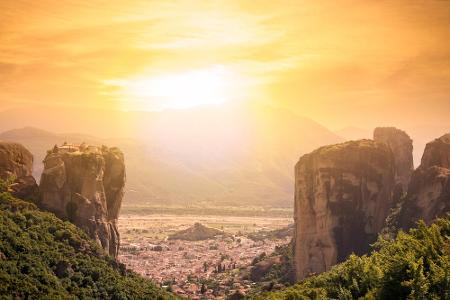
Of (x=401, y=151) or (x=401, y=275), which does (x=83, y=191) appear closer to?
(x=401, y=275)

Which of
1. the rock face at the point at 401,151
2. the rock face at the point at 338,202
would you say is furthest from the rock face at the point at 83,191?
the rock face at the point at 401,151

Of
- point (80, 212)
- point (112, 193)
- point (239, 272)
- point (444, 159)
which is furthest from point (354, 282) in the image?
point (239, 272)

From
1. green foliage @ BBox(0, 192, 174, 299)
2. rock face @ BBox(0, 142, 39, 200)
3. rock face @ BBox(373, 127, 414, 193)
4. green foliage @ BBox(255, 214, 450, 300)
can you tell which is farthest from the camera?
rock face @ BBox(373, 127, 414, 193)

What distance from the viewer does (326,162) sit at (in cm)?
13625

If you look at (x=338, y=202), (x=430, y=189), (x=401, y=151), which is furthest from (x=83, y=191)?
(x=401, y=151)

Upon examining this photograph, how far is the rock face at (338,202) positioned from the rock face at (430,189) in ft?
21.6

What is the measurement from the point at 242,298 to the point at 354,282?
43965 millimetres

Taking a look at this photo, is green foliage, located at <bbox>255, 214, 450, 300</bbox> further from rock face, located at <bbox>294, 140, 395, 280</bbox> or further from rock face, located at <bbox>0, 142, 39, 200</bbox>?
rock face, located at <bbox>0, 142, 39, 200</bbox>

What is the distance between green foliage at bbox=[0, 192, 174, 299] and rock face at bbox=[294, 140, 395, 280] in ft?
144

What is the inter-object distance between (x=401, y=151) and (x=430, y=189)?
163 feet

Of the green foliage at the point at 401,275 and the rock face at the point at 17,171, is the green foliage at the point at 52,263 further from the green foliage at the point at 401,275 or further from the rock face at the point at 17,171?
the green foliage at the point at 401,275

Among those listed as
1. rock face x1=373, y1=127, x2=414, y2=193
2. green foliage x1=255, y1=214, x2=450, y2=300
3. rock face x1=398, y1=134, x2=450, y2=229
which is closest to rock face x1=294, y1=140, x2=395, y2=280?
rock face x1=398, y1=134, x2=450, y2=229

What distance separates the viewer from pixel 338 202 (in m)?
134

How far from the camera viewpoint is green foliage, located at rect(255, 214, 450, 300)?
55938mm
